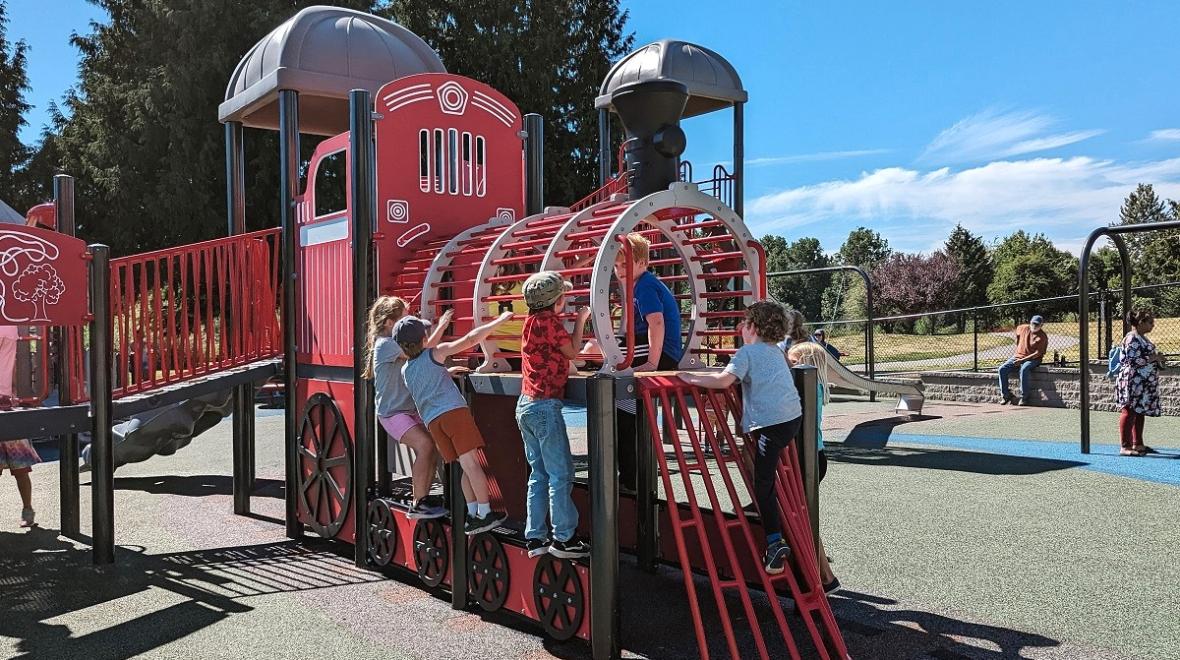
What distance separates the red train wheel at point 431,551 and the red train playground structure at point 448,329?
0.02 m

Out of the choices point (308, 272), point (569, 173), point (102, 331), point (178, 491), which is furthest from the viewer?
point (569, 173)

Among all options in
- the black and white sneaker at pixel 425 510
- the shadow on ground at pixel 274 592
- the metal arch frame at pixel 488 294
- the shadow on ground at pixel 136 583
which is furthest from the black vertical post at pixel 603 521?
the shadow on ground at pixel 136 583

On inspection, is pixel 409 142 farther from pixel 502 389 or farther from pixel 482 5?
pixel 482 5

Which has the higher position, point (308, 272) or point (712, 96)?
point (712, 96)

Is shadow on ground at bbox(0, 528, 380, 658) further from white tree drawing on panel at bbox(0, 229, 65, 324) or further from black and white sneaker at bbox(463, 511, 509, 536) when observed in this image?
white tree drawing on panel at bbox(0, 229, 65, 324)

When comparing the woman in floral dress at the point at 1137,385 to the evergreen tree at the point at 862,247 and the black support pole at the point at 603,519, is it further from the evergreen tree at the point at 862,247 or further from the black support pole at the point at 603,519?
the evergreen tree at the point at 862,247

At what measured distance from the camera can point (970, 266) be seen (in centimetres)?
5850

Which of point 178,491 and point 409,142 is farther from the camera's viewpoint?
point 178,491

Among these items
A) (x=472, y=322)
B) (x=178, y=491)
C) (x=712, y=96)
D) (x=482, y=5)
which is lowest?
(x=178, y=491)

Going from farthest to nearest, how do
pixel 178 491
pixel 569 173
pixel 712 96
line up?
pixel 569 173
pixel 712 96
pixel 178 491

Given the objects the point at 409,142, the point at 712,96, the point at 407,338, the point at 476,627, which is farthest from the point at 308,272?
Result: the point at 712,96

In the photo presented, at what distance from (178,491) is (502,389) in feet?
20.7

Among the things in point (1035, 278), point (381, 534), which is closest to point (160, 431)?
point (381, 534)

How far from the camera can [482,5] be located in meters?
26.4
